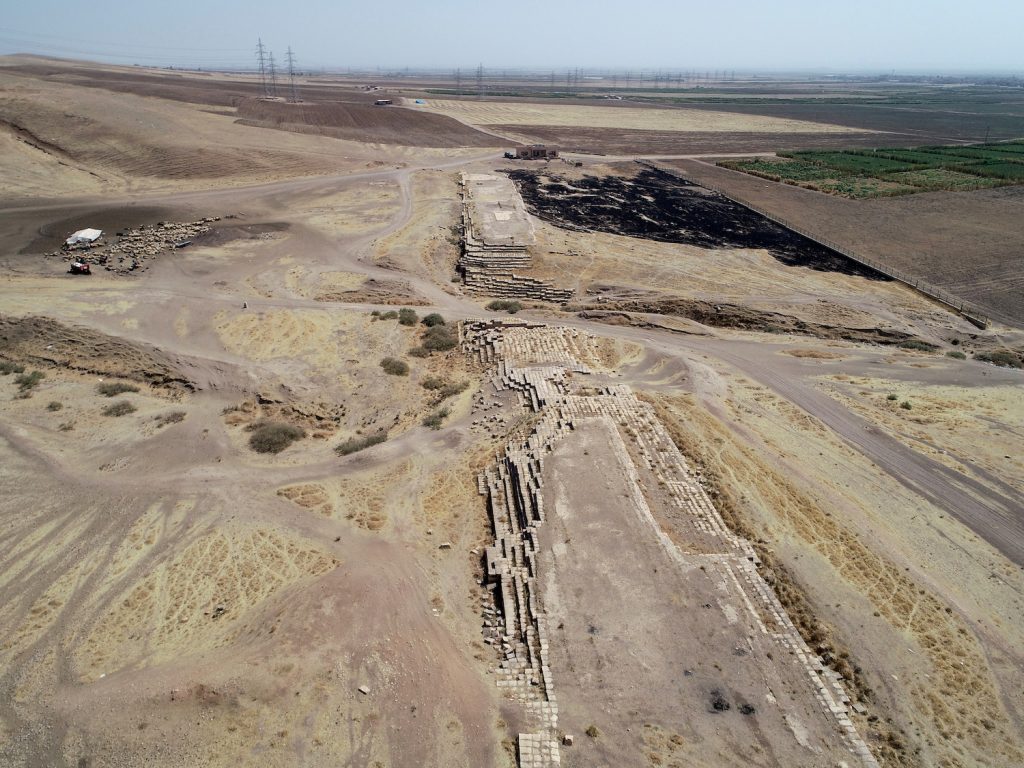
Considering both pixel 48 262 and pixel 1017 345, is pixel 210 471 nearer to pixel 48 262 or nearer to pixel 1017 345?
pixel 48 262

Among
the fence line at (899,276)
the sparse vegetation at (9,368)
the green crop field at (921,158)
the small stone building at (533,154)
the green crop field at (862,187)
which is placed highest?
the green crop field at (921,158)

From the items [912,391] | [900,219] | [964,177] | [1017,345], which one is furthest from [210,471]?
[964,177]

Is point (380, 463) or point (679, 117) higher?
point (679, 117)

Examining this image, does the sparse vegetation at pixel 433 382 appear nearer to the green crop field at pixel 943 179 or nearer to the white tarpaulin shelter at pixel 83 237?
the white tarpaulin shelter at pixel 83 237

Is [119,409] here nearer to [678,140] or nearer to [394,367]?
[394,367]

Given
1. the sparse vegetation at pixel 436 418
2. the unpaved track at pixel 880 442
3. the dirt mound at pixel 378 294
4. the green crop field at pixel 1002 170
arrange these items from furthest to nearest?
the green crop field at pixel 1002 170
the dirt mound at pixel 378 294
the sparse vegetation at pixel 436 418
the unpaved track at pixel 880 442

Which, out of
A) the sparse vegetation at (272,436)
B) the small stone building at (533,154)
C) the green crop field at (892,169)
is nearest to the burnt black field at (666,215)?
the small stone building at (533,154)

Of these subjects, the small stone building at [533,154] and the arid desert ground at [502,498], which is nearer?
the arid desert ground at [502,498]
